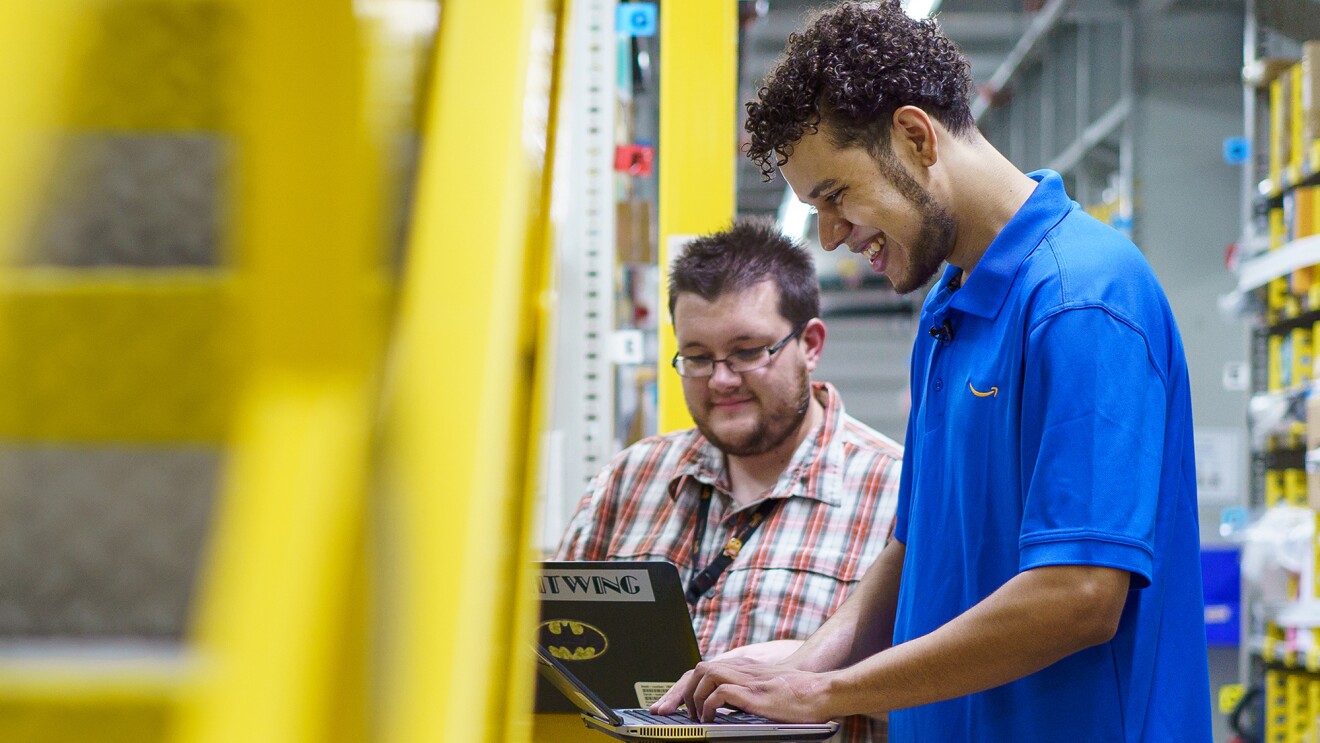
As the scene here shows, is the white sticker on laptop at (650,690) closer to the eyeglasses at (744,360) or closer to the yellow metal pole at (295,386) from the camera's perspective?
the eyeglasses at (744,360)

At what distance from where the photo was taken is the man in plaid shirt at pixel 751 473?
219 centimetres

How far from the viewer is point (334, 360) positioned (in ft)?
1.51

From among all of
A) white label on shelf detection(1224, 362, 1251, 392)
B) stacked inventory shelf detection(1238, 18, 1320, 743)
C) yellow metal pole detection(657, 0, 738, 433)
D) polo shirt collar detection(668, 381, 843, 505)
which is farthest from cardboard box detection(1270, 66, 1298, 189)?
polo shirt collar detection(668, 381, 843, 505)

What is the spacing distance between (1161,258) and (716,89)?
14.8ft

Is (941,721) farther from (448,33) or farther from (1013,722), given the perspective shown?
(448,33)

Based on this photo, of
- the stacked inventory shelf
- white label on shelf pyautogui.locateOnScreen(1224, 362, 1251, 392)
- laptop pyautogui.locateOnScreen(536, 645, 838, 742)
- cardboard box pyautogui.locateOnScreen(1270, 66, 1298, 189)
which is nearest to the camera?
laptop pyautogui.locateOnScreen(536, 645, 838, 742)

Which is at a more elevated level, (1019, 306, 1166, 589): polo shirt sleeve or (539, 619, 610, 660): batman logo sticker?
(1019, 306, 1166, 589): polo shirt sleeve

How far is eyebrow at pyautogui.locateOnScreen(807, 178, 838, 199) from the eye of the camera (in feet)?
5.24

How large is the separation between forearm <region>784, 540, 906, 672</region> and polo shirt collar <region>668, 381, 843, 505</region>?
1.21 feet

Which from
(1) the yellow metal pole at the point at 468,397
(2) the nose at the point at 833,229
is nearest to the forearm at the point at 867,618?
(2) the nose at the point at 833,229

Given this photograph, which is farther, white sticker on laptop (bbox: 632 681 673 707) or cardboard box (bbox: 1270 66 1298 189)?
cardboard box (bbox: 1270 66 1298 189)

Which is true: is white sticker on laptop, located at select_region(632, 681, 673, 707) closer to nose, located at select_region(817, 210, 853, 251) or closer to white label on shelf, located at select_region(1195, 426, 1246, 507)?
nose, located at select_region(817, 210, 853, 251)

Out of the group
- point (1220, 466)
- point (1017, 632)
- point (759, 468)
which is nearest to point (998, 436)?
point (1017, 632)

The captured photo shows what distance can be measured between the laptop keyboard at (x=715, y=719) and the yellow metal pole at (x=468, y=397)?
1034mm
